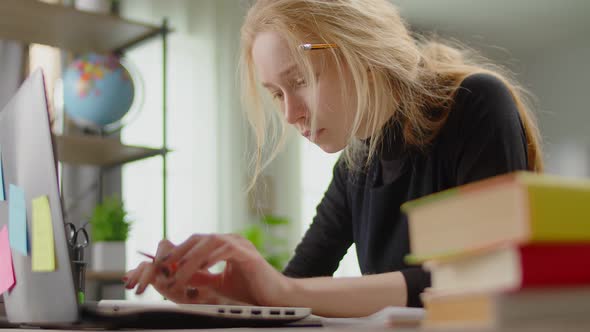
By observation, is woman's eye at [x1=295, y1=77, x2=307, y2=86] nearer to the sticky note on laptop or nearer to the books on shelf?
the sticky note on laptop

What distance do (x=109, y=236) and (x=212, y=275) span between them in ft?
6.21

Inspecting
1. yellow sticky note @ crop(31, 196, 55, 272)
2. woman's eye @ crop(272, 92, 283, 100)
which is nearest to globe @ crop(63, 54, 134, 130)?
woman's eye @ crop(272, 92, 283, 100)

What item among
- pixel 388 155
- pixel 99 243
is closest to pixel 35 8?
pixel 99 243

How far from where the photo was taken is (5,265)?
80cm

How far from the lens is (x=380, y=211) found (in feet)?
Answer: 4.69

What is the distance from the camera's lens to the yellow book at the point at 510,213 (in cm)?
33

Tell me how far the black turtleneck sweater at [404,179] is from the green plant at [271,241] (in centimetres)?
227

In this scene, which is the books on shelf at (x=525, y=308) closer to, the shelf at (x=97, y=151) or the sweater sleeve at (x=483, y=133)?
the sweater sleeve at (x=483, y=133)

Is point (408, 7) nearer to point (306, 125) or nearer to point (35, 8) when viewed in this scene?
point (35, 8)

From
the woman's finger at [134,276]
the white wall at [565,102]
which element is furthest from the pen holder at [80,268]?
the white wall at [565,102]

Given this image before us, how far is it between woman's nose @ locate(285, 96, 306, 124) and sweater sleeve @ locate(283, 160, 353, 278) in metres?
0.25

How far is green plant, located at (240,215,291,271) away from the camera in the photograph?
12.5ft

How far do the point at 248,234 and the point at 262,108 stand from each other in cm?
224

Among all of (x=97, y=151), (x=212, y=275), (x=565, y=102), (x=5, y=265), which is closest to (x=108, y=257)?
(x=97, y=151)
